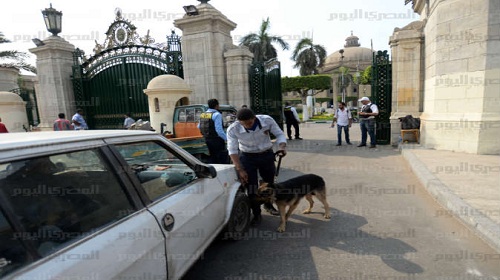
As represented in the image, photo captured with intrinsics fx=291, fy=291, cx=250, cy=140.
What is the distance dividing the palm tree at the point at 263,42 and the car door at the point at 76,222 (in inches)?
1299

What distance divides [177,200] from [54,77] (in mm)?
12863

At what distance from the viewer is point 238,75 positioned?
407 inches

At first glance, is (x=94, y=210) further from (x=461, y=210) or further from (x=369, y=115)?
(x=369, y=115)

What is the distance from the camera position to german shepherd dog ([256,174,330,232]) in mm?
3669

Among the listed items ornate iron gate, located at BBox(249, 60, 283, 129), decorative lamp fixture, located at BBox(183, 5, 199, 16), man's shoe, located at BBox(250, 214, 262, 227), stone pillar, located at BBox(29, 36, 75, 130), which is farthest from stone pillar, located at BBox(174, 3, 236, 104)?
man's shoe, located at BBox(250, 214, 262, 227)

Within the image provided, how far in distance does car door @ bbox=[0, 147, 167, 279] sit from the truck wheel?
1.37 meters

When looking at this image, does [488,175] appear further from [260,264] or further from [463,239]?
[260,264]

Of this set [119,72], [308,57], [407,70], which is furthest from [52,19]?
[308,57]

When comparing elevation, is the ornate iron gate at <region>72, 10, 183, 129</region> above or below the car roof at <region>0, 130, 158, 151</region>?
above

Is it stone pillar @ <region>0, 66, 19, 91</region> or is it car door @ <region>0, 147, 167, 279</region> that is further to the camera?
stone pillar @ <region>0, 66, 19, 91</region>

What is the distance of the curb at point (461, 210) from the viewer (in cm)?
332

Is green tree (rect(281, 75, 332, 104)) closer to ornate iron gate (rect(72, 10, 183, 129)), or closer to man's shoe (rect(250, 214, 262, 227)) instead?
ornate iron gate (rect(72, 10, 183, 129))

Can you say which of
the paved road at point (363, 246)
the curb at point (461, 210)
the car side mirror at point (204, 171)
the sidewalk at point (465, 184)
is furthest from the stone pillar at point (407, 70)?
the car side mirror at point (204, 171)

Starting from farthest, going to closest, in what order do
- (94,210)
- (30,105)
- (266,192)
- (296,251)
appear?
(30,105)
(266,192)
(296,251)
(94,210)
